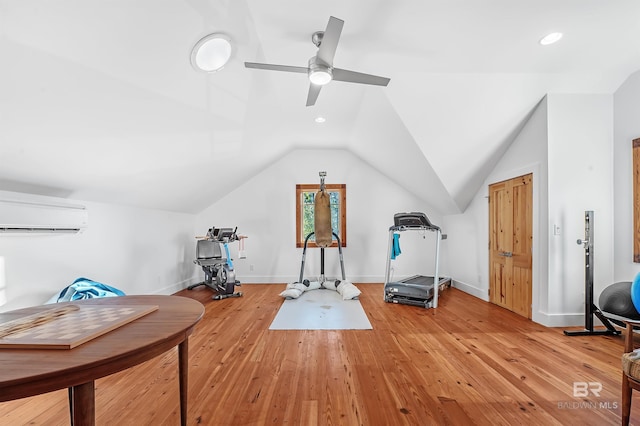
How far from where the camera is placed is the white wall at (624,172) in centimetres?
324

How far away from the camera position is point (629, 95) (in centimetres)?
330

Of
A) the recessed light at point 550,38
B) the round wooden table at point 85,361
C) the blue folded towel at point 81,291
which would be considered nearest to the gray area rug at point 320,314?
the blue folded towel at point 81,291

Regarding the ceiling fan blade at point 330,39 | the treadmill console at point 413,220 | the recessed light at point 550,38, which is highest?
the recessed light at point 550,38

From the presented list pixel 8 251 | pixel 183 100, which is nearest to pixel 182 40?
pixel 183 100

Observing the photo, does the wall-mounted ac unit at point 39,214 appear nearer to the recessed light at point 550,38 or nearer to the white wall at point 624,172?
the recessed light at point 550,38

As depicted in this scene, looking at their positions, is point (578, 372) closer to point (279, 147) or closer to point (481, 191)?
point (481, 191)

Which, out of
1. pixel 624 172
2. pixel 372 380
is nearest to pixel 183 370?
pixel 372 380

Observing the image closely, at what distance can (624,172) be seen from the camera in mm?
3334

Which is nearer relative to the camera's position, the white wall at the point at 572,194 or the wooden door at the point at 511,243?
the white wall at the point at 572,194

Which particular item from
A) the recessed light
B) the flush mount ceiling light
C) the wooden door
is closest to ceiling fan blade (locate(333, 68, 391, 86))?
the flush mount ceiling light

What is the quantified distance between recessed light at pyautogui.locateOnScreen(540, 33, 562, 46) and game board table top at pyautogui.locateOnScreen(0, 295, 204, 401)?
3593 millimetres

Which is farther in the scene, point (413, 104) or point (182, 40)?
point (413, 104)

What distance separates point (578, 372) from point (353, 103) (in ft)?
12.1

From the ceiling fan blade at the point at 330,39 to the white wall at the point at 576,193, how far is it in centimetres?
289
